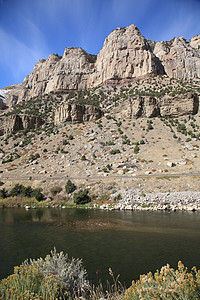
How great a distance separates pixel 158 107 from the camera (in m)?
54.7

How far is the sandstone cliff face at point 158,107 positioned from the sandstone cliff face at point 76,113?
9299 mm

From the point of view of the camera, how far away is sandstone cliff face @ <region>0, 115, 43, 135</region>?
199ft

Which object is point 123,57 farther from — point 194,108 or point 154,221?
point 154,221

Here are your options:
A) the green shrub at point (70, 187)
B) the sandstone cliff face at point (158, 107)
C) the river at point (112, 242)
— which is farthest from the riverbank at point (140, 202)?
the sandstone cliff face at point (158, 107)

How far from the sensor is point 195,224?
557 inches

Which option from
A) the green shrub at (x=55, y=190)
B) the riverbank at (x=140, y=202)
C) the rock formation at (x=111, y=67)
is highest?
the rock formation at (x=111, y=67)

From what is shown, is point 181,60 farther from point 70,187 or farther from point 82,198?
point 82,198

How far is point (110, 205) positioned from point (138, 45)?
80169 millimetres

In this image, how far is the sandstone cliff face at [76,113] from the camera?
57125 millimetres

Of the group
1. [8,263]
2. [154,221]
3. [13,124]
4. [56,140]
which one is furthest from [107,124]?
[8,263]

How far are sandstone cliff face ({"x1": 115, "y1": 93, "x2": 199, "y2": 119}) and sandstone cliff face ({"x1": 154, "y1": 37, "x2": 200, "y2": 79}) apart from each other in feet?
108

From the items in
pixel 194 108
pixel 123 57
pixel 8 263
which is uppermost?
pixel 123 57

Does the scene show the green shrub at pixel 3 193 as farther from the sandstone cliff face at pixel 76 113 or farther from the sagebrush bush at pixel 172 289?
the sandstone cliff face at pixel 76 113

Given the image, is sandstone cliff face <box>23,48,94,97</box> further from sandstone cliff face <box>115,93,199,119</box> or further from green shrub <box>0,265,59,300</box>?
green shrub <box>0,265,59,300</box>
